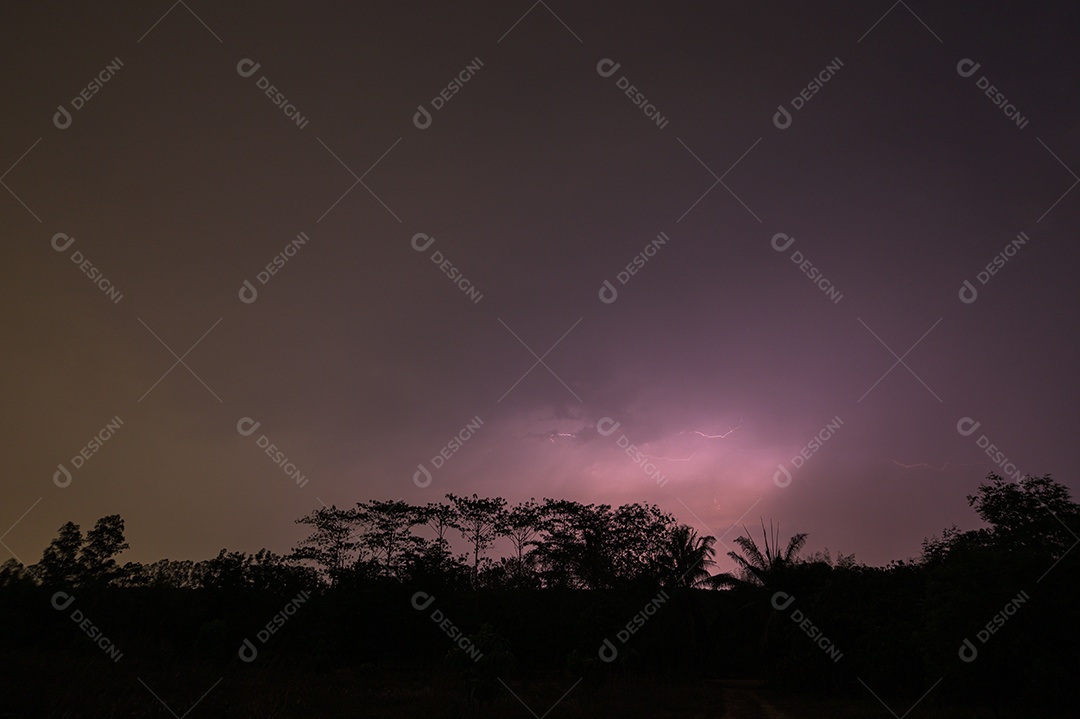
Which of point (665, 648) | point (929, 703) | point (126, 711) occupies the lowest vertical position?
point (929, 703)

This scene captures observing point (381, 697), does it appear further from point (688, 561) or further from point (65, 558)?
point (65, 558)

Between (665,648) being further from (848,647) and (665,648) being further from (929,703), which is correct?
(929,703)

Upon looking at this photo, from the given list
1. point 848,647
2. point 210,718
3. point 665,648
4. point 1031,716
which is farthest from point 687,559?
point 210,718

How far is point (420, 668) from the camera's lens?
28.9 meters

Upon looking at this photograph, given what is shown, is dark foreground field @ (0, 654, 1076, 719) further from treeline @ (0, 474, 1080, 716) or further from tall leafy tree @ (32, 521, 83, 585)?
tall leafy tree @ (32, 521, 83, 585)

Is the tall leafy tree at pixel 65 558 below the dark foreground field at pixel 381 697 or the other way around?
the other way around

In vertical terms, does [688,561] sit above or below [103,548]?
below

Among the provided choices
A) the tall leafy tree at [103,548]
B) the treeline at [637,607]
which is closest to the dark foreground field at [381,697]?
the treeline at [637,607]

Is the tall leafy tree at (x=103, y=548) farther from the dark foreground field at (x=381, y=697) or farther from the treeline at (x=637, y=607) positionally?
the dark foreground field at (x=381, y=697)

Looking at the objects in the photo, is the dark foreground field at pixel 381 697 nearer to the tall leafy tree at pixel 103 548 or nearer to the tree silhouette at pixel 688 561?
the tree silhouette at pixel 688 561

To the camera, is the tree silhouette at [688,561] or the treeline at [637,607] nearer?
the treeline at [637,607]

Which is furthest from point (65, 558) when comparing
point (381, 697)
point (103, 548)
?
point (381, 697)

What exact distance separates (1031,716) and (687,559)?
22789 millimetres

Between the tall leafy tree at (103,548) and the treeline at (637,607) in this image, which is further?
the tall leafy tree at (103,548)
